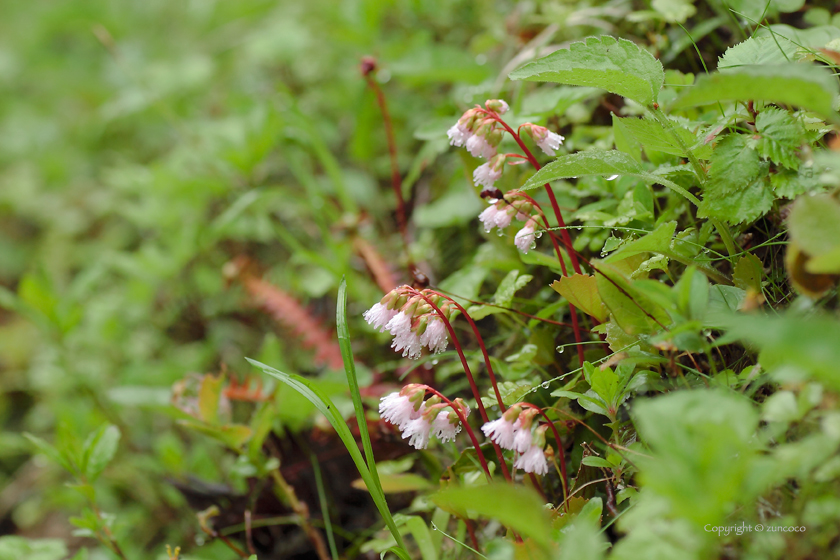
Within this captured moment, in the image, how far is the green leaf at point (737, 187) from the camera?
0.79m

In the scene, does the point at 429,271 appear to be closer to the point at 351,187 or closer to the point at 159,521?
the point at 351,187

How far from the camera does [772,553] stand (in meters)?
0.57

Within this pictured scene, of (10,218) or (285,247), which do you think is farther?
Result: (10,218)

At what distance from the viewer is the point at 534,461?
76 cm

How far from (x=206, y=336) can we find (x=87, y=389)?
0.42 meters

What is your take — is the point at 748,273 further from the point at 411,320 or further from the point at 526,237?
the point at 411,320

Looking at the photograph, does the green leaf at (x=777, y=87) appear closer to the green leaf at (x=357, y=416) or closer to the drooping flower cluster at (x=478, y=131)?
the drooping flower cluster at (x=478, y=131)

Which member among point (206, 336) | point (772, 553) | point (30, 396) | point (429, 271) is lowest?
point (30, 396)

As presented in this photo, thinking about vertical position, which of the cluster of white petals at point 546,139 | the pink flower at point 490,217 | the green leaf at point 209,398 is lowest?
the green leaf at point 209,398

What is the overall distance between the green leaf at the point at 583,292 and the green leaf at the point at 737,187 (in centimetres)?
20

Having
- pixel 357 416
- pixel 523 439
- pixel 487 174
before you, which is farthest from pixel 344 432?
pixel 487 174

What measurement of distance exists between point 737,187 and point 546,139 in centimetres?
31

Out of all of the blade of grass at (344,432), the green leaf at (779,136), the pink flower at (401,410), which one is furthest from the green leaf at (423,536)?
the green leaf at (779,136)

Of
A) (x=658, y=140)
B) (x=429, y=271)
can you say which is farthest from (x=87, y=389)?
(x=658, y=140)
